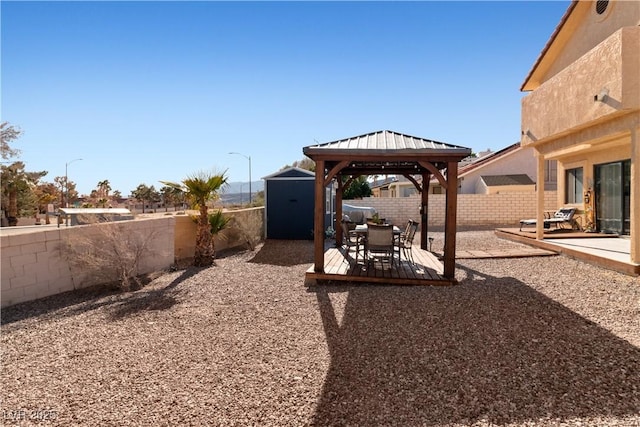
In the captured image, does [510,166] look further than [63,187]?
No

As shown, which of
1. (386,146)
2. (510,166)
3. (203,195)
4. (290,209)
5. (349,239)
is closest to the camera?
(386,146)

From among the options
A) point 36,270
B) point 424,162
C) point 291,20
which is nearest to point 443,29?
point 291,20

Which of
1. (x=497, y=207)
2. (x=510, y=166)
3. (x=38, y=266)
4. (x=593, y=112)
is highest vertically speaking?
(x=510, y=166)

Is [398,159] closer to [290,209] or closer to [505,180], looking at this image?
[290,209]

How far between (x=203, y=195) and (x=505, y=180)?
2257cm

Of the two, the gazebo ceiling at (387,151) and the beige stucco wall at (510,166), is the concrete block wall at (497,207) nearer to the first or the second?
the beige stucco wall at (510,166)

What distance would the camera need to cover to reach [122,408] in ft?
10.1

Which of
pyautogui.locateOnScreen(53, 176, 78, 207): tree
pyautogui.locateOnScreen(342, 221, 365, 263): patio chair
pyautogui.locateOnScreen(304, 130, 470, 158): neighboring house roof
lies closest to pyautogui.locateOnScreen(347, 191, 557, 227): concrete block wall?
pyautogui.locateOnScreen(342, 221, 365, 263): patio chair

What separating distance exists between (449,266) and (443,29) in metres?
8.52

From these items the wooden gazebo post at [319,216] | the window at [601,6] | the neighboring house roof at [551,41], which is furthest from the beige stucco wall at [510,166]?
the wooden gazebo post at [319,216]

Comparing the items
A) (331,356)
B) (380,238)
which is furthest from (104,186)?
(331,356)

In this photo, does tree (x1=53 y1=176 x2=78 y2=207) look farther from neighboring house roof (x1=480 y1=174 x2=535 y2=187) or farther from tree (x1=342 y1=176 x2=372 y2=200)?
neighboring house roof (x1=480 y1=174 x2=535 y2=187)

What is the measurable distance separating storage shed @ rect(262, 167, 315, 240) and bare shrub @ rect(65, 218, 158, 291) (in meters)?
8.18

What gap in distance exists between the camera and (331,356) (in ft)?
13.3
